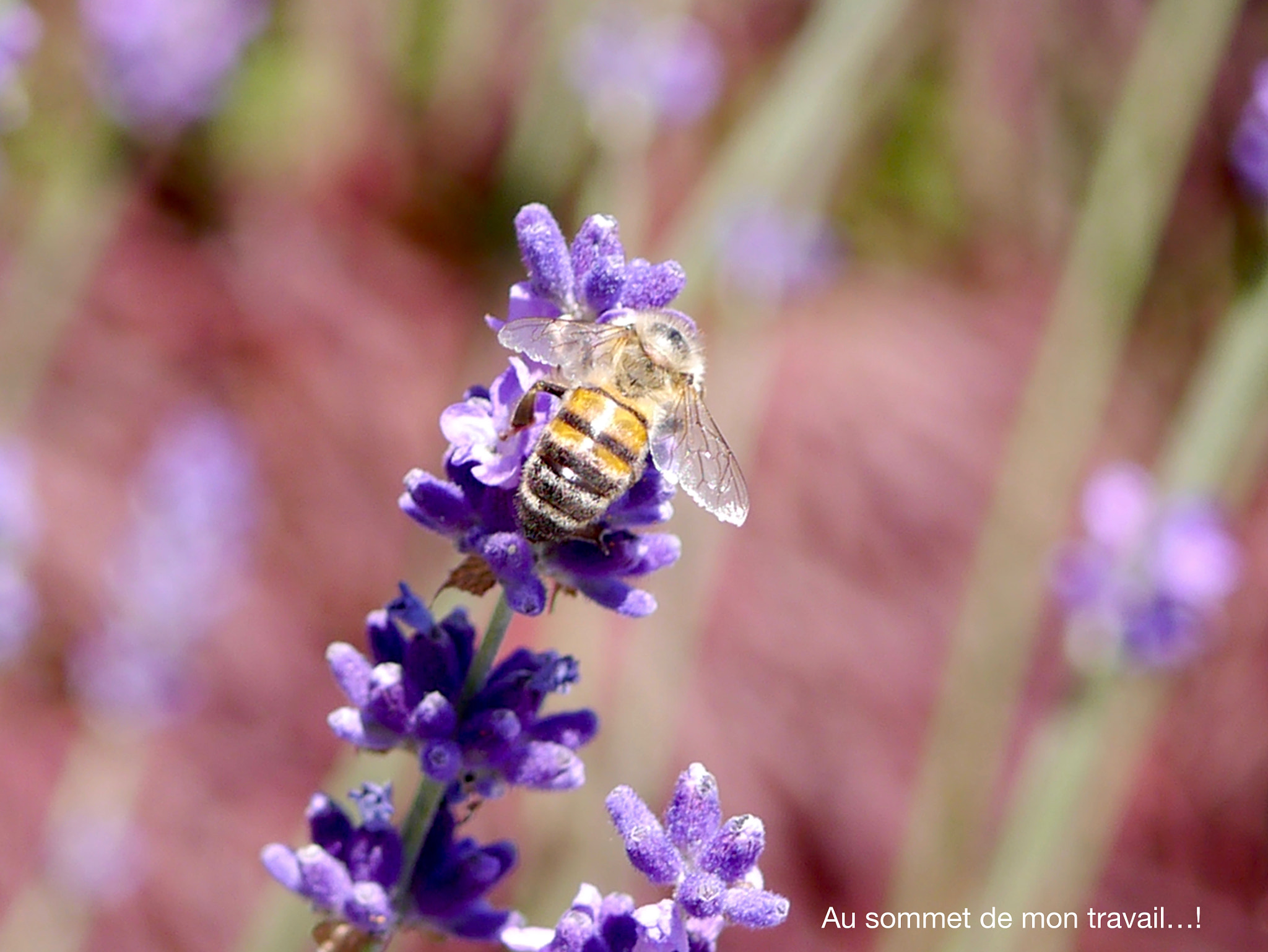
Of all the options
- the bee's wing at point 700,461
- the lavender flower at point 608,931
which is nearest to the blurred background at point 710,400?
the bee's wing at point 700,461

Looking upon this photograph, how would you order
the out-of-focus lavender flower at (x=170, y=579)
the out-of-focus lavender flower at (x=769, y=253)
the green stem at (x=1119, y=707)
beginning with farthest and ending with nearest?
the out-of-focus lavender flower at (x=769, y=253)
the out-of-focus lavender flower at (x=170, y=579)
the green stem at (x=1119, y=707)

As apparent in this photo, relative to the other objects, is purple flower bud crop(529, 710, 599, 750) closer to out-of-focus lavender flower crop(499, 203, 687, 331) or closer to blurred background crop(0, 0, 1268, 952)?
out-of-focus lavender flower crop(499, 203, 687, 331)

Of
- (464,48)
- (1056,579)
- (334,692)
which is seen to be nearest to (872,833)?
(334,692)

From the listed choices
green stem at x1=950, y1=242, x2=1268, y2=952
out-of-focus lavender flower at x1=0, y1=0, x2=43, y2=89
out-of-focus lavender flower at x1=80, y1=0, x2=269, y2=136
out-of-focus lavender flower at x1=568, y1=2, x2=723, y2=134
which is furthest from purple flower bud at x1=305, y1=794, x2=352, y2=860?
out-of-focus lavender flower at x1=80, y1=0, x2=269, y2=136

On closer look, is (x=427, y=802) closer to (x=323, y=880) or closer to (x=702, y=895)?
(x=323, y=880)

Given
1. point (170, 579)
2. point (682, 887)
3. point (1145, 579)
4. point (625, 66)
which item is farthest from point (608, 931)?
point (170, 579)

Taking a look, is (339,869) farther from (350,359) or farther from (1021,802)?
(350,359)

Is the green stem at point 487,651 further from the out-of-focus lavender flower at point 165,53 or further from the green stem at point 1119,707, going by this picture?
the out-of-focus lavender flower at point 165,53
